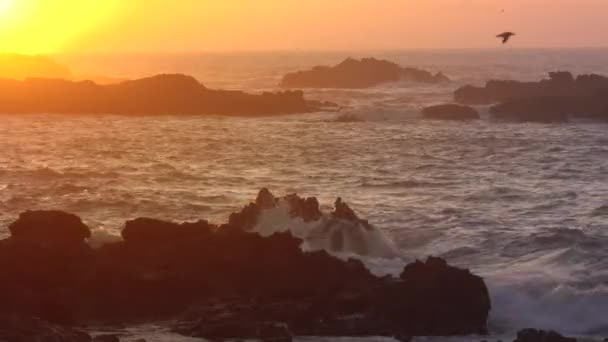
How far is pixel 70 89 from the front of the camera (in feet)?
266

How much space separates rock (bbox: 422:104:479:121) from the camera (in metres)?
69.7

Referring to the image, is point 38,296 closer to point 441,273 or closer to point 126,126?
point 441,273

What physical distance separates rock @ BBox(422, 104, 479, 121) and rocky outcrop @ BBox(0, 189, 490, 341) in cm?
5013

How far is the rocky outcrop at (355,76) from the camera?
113m

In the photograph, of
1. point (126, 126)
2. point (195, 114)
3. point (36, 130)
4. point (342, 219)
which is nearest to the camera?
point (342, 219)

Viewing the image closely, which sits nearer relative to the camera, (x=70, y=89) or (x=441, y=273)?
(x=441, y=273)

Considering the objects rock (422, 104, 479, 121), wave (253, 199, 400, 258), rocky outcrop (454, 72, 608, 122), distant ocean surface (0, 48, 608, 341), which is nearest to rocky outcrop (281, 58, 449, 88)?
rocky outcrop (454, 72, 608, 122)

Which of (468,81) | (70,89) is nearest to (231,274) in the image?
(70,89)

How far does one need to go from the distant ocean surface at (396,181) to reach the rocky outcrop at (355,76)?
42.7 metres

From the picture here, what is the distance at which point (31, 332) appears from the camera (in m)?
14.8

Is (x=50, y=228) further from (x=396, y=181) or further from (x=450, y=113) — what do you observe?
(x=450, y=113)

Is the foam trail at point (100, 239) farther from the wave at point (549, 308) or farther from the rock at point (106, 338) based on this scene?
the wave at point (549, 308)

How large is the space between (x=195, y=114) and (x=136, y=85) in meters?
8.63

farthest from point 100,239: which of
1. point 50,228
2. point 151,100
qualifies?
point 151,100
